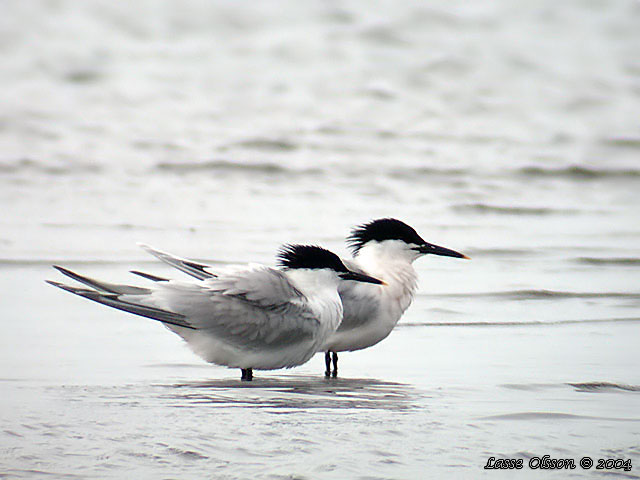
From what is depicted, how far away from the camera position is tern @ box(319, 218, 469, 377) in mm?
6109

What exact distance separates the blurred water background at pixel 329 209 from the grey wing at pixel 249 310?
0.26 m

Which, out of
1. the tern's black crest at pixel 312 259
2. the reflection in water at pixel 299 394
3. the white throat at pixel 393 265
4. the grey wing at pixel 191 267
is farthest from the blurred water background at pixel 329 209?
the tern's black crest at pixel 312 259

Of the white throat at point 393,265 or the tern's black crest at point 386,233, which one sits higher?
the tern's black crest at point 386,233

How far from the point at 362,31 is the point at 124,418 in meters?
16.5

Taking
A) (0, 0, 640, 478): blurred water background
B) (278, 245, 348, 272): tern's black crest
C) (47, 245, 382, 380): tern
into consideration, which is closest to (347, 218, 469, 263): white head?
(0, 0, 640, 478): blurred water background

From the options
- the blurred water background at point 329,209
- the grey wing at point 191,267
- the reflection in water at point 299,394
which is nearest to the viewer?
the blurred water background at point 329,209

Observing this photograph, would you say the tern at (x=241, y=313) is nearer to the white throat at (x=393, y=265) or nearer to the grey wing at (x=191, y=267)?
the grey wing at (x=191, y=267)

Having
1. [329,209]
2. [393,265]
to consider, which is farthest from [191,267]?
[329,209]

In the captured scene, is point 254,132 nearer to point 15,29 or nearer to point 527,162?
point 527,162

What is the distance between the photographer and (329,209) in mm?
11188

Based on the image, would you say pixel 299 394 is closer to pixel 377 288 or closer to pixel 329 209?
pixel 377 288

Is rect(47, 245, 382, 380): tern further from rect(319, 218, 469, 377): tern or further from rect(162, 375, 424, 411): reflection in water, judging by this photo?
rect(319, 218, 469, 377): tern

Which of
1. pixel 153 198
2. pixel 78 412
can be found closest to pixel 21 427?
pixel 78 412

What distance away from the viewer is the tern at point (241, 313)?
5.56 metres
